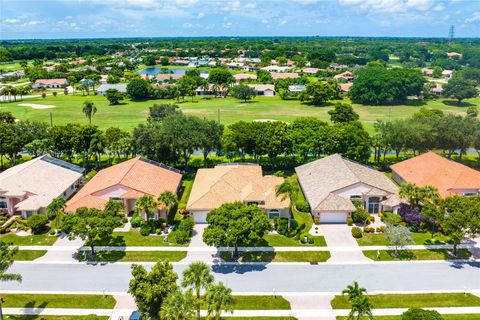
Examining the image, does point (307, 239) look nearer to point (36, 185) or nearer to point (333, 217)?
point (333, 217)

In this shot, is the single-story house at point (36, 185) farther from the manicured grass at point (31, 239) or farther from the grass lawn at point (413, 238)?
the grass lawn at point (413, 238)

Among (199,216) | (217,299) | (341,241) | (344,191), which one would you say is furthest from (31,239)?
(344,191)

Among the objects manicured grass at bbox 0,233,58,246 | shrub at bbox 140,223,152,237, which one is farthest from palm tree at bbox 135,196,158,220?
manicured grass at bbox 0,233,58,246

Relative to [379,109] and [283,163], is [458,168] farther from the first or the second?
[379,109]

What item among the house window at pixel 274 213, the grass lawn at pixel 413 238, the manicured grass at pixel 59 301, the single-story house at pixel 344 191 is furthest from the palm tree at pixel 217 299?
the single-story house at pixel 344 191

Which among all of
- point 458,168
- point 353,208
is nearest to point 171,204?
point 353,208

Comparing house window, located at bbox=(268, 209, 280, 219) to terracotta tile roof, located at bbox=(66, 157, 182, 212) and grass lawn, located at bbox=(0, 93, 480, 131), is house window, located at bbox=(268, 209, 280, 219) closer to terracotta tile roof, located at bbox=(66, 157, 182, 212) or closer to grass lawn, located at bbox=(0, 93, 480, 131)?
terracotta tile roof, located at bbox=(66, 157, 182, 212)
